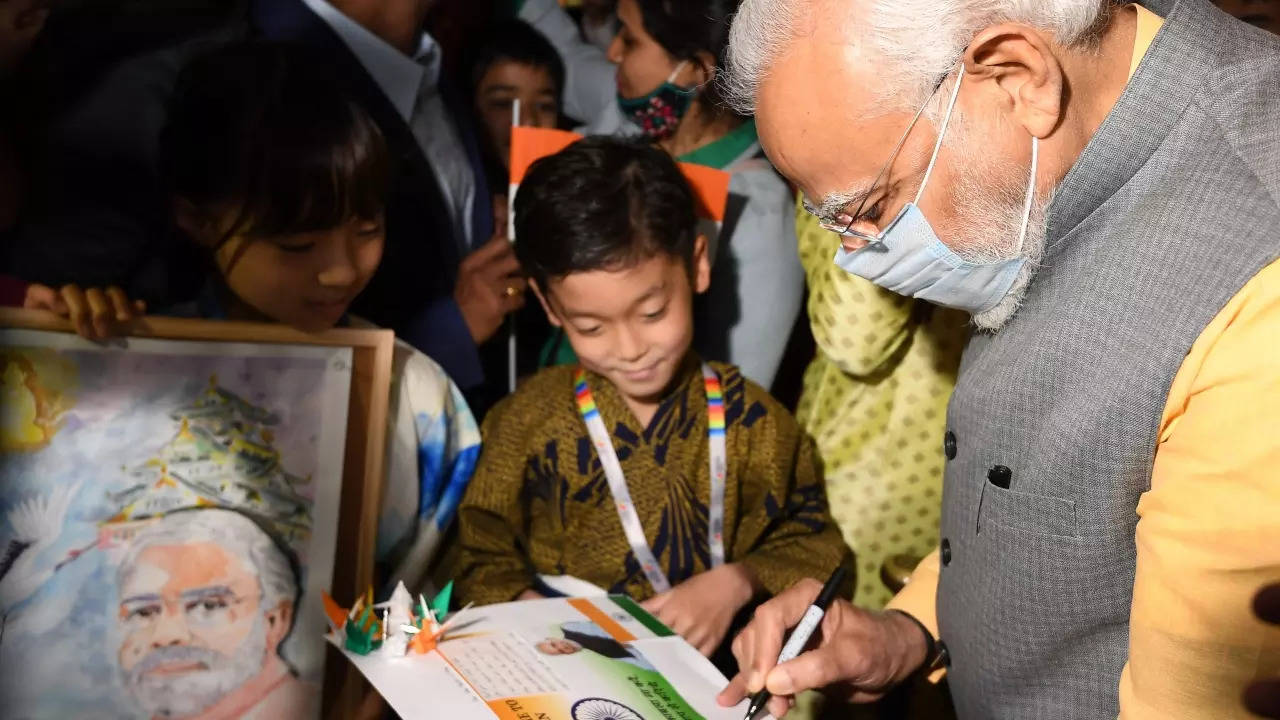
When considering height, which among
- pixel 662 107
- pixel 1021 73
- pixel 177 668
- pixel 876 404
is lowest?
pixel 177 668

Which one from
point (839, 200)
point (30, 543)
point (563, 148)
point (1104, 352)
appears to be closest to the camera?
point (1104, 352)

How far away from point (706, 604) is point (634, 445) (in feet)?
0.87

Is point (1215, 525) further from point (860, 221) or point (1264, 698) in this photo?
point (860, 221)

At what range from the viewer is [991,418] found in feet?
3.70

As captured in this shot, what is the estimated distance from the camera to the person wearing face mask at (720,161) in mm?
1831

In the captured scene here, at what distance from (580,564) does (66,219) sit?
862mm

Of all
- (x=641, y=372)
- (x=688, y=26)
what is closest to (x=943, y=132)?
(x=641, y=372)

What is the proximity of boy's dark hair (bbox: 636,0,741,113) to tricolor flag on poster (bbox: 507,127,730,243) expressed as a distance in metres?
0.15

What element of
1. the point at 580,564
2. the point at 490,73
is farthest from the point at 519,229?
the point at 580,564

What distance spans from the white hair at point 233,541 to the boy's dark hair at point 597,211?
0.54 m

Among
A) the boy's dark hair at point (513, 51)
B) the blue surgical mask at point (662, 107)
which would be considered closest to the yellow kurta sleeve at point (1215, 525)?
the blue surgical mask at point (662, 107)

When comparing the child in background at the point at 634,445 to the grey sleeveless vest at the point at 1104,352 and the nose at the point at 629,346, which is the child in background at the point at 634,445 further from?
the grey sleeveless vest at the point at 1104,352

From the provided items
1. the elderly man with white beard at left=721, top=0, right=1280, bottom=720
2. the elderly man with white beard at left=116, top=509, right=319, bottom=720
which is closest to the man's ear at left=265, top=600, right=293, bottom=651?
the elderly man with white beard at left=116, top=509, right=319, bottom=720

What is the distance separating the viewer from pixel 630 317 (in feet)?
5.13
